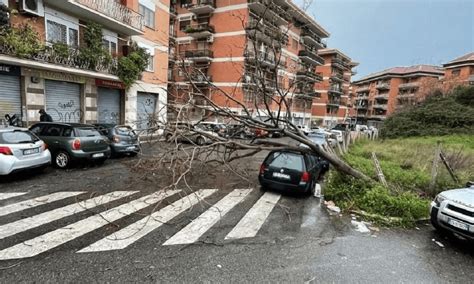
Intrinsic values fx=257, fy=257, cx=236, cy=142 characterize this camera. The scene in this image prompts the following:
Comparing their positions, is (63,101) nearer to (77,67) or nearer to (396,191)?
(77,67)

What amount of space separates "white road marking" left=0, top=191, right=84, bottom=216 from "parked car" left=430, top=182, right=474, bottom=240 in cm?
813

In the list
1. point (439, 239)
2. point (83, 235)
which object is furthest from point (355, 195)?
point (83, 235)

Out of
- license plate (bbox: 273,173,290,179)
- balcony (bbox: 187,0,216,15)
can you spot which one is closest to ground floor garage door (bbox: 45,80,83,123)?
license plate (bbox: 273,173,290,179)

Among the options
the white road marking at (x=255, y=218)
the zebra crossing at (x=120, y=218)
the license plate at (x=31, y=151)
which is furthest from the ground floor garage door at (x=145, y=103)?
the white road marking at (x=255, y=218)

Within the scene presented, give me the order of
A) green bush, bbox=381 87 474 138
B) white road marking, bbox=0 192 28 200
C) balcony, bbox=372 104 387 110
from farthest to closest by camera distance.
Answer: balcony, bbox=372 104 387 110, green bush, bbox=381 87 474 138, white road marking, bbox=0 192 28 200

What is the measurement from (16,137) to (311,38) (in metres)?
42.4

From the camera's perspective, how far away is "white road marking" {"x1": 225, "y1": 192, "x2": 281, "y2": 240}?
4.85m

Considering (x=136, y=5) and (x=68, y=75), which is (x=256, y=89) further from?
(x=136, y=5)

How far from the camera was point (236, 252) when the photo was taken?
414cm

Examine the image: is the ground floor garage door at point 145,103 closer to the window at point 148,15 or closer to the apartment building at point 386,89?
the window at point 148,15

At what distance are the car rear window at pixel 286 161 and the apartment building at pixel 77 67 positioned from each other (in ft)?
12.3

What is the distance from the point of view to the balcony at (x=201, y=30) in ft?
99.3

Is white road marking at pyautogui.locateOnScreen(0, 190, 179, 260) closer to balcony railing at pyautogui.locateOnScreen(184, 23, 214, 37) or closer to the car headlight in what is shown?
the car headlight

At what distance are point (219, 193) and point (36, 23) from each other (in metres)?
13.0
